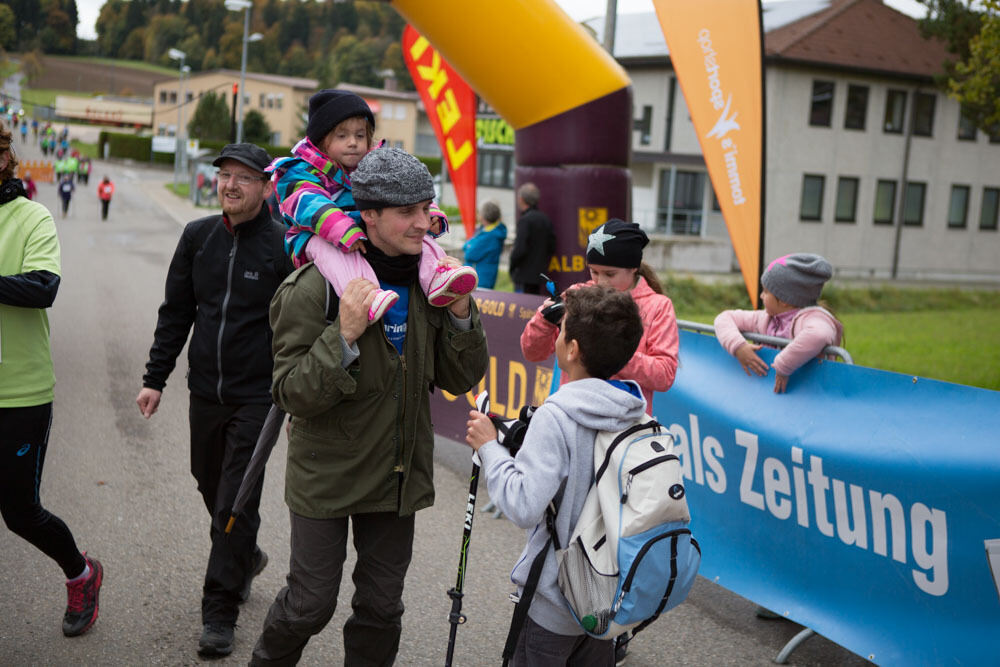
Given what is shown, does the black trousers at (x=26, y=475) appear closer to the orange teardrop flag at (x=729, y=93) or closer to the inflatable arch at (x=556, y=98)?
the inflatable arch at (x=556, y=98)

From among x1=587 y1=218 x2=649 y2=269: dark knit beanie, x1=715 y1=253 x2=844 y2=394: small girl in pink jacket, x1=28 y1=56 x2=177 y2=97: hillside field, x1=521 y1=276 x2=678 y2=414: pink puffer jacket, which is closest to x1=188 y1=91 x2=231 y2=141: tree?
x1=28 y1=56 x2=177 y2=97: hillside field

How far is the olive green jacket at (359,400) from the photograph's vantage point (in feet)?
9.91

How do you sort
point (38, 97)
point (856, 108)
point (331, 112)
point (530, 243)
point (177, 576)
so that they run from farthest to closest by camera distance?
point (38, 97) → point (856, 108) → point (530, 243) → point (177, 576) → point (331, 112)

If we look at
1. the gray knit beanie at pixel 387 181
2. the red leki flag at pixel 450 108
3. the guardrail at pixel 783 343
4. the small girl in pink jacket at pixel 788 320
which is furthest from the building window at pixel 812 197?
the gray knit beanie at pixel 387 181

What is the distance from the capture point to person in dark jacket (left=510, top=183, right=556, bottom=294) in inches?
354

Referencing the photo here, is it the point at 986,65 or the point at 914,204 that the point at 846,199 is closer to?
the point at 914,204

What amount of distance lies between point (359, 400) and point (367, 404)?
0.03 metres

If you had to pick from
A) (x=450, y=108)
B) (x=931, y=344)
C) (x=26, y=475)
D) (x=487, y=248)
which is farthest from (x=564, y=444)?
(x=931, y=344)

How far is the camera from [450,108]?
11.7 meters

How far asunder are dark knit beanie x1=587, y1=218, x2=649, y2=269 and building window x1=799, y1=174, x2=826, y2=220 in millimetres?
33592

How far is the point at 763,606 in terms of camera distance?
4793mm

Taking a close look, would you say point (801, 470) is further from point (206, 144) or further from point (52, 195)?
point (206, 144)

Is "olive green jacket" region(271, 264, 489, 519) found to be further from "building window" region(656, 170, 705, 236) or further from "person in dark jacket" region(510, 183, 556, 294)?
"building window" region(656, 170, 705, 236)

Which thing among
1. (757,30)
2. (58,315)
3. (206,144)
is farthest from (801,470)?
(206,144)
